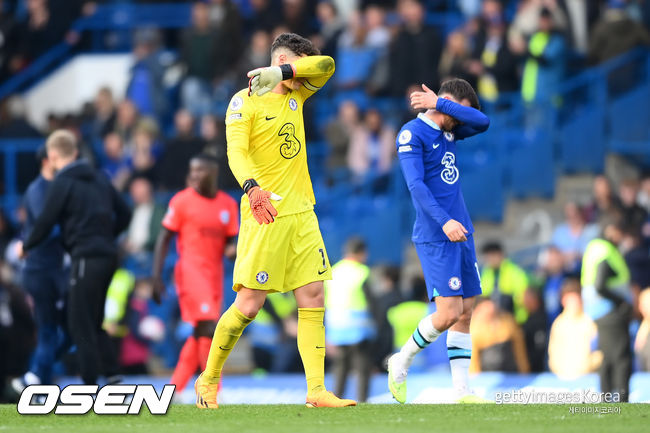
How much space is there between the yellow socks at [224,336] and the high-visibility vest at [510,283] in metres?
7.52

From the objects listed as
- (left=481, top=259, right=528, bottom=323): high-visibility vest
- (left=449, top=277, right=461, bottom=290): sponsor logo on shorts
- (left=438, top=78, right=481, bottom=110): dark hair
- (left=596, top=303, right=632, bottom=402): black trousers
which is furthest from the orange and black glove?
(left=481, top=259, right=528, bottom=323): high-visibility vest

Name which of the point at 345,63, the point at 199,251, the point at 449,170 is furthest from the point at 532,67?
the point at 449,170

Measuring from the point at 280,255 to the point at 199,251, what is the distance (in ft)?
10.1

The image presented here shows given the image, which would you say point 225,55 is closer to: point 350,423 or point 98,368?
point 98,368

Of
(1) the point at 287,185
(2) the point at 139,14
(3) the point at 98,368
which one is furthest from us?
(2) the point at 139,14

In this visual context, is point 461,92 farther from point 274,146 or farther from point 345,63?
point 345,63

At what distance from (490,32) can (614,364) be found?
290 inches

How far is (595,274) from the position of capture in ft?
42.9

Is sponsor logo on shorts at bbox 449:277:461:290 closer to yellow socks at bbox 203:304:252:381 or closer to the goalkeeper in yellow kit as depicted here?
the goalkeeper in yellow kit

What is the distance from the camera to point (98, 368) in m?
11.2

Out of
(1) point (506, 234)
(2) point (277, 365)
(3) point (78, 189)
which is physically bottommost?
(2) point (277, 365)

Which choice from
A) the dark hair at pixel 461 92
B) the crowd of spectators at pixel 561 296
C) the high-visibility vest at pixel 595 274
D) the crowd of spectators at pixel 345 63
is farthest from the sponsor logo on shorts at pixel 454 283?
the crowd of spectators at pixel 345 63

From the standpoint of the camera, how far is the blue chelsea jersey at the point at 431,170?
9.62 meters

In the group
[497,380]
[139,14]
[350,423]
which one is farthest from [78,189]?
[139,14]
